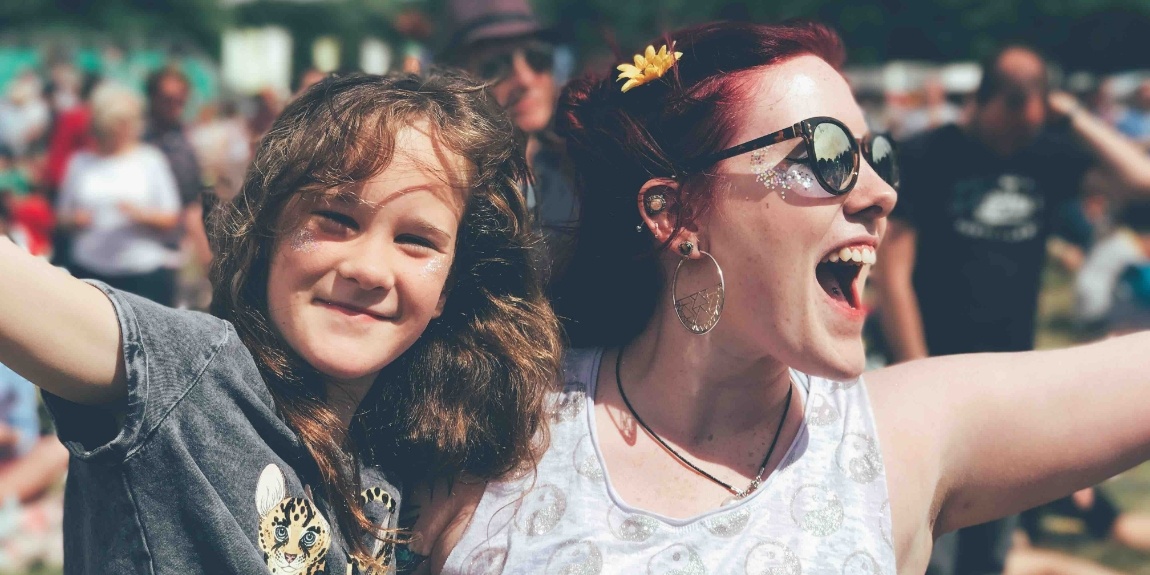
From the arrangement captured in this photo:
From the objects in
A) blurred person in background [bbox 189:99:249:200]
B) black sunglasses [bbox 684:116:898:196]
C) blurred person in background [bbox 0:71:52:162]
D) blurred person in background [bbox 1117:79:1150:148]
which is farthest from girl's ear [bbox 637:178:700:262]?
blurred person in background [bbox 1117:79:1150:148]

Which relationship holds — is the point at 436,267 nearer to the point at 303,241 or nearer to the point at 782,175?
the point at 303,241

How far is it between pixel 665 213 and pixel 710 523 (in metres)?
0.56

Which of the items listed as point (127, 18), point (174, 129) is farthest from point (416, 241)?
point (127, 18)

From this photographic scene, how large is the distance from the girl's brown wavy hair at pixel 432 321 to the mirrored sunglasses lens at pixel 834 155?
59 centimetres

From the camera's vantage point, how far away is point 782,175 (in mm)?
1912

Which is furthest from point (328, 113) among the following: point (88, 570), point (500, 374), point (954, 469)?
point (954, 469)

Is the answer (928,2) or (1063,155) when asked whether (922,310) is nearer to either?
(1063,155)

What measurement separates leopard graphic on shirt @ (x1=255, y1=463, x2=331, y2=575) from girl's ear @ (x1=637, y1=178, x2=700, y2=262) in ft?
2.51

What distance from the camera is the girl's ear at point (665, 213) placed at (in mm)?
2035

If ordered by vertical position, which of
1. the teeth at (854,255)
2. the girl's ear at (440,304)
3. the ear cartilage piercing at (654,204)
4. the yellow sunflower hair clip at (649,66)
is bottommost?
the girl's ear at (440,304)

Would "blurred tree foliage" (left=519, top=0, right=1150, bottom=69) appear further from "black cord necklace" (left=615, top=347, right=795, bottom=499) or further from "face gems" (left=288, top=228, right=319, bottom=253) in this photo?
"face gems" (left=288, top=228, right=319, bottom=253)

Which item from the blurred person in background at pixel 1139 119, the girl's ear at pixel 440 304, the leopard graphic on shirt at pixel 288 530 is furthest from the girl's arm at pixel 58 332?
the blurred person in background at pixel 1139 119

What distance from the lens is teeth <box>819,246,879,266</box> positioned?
192 cm

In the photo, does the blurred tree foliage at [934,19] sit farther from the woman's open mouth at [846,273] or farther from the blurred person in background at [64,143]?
the woman's open mouth at [846,273]
